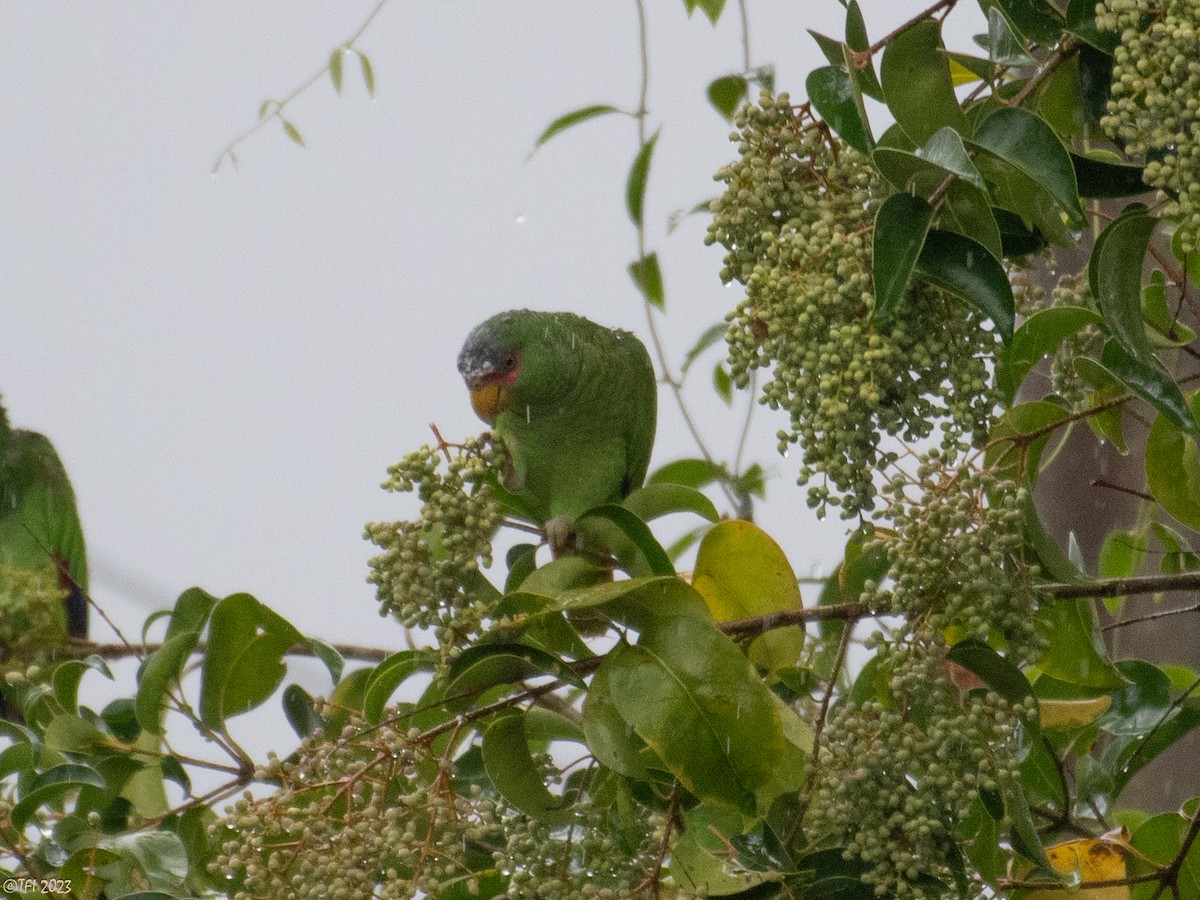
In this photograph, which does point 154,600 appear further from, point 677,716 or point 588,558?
point 677,716

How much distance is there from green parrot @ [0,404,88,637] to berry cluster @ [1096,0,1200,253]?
193 centimetres

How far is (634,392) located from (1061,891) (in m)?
0.92

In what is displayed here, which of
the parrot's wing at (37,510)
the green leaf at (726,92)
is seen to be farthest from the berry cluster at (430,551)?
the parrot's wing at (37,510)

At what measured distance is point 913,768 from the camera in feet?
2.36

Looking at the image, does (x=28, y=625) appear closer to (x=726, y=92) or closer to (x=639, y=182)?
(x=639, y=182)

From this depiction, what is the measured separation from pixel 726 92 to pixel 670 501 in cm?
47

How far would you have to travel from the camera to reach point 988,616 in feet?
2.19

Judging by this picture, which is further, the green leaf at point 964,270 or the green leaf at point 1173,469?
the green leaf at point 1173,469

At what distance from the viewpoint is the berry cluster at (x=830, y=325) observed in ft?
2.11

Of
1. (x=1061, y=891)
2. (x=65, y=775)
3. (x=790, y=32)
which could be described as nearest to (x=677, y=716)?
(x=1061, y=891)

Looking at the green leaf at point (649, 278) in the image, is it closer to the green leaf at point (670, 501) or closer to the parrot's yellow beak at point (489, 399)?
the parrot's yellow beak at point (489, 399)

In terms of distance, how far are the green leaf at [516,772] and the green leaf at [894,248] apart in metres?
0.46

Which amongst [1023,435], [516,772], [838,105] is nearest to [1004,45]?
[838,105]

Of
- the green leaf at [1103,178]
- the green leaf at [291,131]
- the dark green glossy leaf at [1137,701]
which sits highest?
the green leaf at [291,131]
